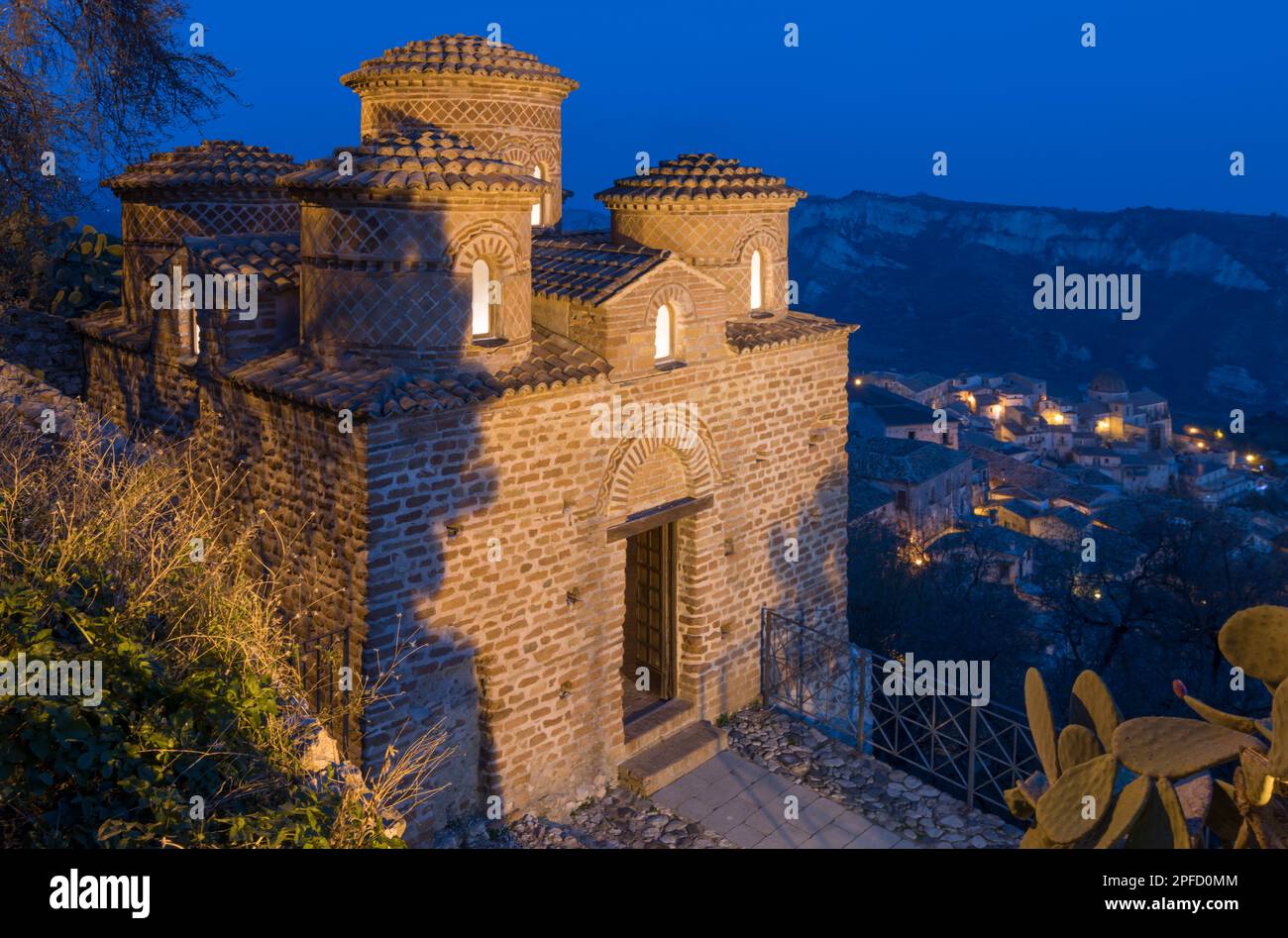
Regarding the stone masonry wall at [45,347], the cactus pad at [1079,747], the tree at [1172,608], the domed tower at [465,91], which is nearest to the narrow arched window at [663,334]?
the domed tower at [465,91]

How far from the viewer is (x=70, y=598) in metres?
5.80

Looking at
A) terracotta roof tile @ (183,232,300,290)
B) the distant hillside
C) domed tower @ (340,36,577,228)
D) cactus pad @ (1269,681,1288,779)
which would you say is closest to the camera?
cactus pad @ (1269,681,1288,779)

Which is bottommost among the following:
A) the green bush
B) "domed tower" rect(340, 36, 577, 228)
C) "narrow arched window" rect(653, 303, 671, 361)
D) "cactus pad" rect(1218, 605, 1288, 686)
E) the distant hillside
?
the green bush

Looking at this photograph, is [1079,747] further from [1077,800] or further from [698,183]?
[698,183]

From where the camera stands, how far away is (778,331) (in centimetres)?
1168

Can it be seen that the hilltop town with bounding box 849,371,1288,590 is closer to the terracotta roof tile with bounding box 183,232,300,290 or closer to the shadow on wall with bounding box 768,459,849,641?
the shadow on wall with bounding box 768,459,849,641

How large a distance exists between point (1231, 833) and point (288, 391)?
23.0 ft

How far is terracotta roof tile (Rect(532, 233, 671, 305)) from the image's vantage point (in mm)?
9703

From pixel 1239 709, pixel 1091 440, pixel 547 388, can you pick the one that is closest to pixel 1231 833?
pixel 547 388

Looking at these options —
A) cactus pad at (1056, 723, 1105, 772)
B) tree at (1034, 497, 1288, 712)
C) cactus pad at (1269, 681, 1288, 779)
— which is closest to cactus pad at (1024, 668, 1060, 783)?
cactus pad at (1056, 723, 1105, 772)

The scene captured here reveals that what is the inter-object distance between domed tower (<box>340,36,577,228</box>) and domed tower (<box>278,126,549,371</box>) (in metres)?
3.36

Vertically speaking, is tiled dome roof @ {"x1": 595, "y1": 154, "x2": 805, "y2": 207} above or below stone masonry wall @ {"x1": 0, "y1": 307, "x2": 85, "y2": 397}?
above

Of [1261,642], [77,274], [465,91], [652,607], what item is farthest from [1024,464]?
[1261,642]

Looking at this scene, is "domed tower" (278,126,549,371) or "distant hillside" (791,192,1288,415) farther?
"distant hillside" (791,192,1288,415)
